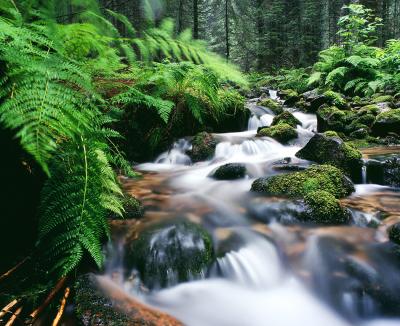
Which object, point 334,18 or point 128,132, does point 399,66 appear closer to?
point 128,132

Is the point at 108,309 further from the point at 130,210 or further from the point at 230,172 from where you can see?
the point at 230,172

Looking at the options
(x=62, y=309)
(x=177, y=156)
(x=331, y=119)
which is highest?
(x=331, y=119)

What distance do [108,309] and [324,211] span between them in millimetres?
2447

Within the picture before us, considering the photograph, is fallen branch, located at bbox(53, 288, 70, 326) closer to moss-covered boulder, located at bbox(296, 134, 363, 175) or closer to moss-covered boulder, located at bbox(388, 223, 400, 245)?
moss-covered boulder, located at bbox(388, 223, 400, 245)

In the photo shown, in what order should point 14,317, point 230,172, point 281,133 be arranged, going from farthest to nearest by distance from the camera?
1. point 281,133
2. point 230,172
3. point 14,317

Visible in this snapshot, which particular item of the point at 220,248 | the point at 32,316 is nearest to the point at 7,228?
the point at 32,316

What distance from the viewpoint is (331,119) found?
8.34m

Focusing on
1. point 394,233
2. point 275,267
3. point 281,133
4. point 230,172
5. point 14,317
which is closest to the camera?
point 14,317

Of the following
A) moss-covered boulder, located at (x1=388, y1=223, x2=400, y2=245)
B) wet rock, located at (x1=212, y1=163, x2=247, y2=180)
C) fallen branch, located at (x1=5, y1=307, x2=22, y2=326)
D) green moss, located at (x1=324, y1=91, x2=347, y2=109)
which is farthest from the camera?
green moss, located at (x1=324, y1=91, x2=347, y2=109)

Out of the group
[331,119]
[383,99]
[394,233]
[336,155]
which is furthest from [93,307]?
[383,99]

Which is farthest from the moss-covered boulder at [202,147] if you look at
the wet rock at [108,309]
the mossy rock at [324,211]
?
the wet rock at [108,309]

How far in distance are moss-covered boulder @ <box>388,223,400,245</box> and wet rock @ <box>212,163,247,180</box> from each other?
2.27 m

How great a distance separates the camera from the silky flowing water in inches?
94.4

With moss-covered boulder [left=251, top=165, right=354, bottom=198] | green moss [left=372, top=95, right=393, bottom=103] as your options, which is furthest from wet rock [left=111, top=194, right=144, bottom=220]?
green moss [left=372, top=95, right=393, bottom=103]
